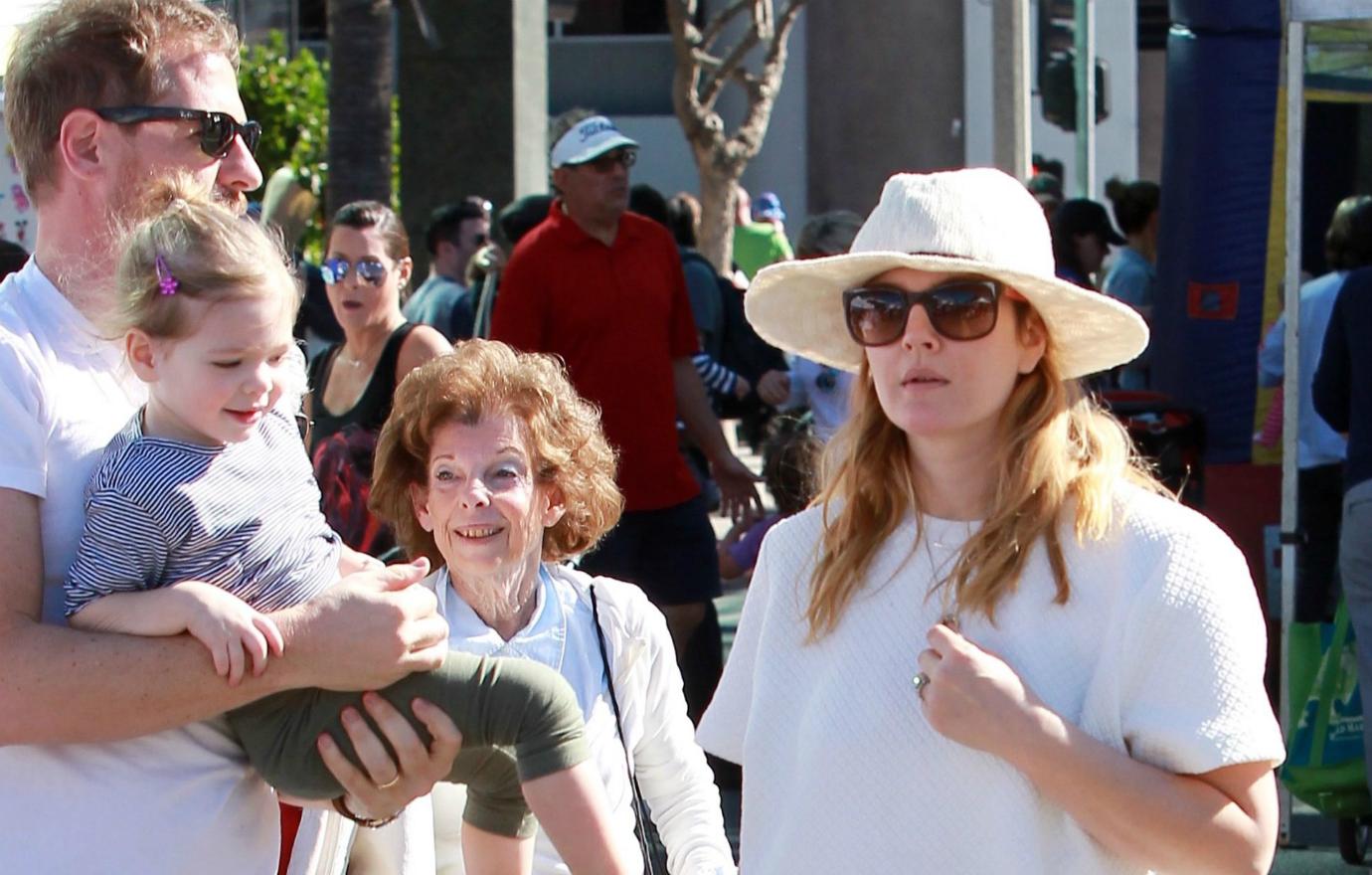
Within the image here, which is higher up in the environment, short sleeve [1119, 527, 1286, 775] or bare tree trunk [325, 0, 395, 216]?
bare tree trunk [325, 0, 395, 216]

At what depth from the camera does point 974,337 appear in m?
2.64

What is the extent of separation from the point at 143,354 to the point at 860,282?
98 cm

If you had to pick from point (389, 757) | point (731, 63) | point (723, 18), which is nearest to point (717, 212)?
point (731, 63)

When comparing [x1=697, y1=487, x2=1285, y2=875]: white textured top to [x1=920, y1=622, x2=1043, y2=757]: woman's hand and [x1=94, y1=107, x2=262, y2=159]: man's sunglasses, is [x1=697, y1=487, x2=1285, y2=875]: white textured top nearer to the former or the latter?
[x1=920, y1=622, x2=1043, y2=757]: woman's hand

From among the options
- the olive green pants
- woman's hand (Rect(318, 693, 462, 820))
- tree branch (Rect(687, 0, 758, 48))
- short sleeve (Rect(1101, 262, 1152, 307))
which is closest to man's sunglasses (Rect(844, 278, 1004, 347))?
the olive green pants

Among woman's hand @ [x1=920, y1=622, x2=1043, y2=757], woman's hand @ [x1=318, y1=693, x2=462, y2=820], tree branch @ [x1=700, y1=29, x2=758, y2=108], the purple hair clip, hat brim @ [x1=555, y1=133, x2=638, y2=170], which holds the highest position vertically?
tree branch @ [x1=700, y1=29, x2=758, y2=108]

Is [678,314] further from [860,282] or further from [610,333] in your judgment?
[860,282]

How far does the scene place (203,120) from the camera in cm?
264

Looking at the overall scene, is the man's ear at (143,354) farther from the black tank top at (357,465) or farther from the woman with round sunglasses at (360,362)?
the black tank top at (357,465)

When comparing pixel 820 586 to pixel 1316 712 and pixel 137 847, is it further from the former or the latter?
pixel 1316 712

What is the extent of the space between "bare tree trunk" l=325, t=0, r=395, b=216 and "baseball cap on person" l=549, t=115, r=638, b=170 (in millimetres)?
3802

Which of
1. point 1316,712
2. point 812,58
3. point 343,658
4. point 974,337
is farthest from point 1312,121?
point 812,58

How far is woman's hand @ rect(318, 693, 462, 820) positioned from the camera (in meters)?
2.53

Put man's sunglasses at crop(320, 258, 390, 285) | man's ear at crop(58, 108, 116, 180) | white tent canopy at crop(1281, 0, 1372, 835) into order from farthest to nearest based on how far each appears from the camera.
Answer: white tent canopy at crop(1281, 0, 1372, 835)
man's sunglasses at crop(320, 258, 390, 285)
man's ear at crop(58, 108, 116, 180)
